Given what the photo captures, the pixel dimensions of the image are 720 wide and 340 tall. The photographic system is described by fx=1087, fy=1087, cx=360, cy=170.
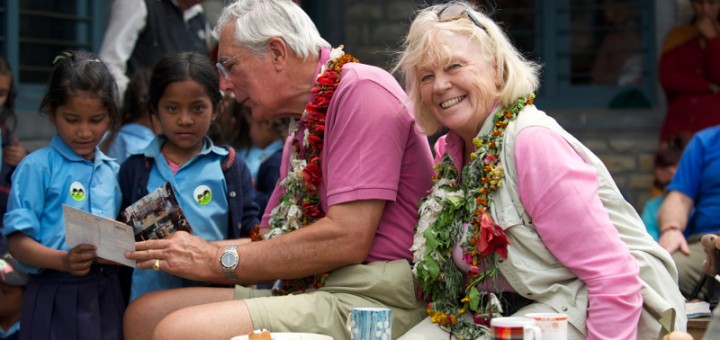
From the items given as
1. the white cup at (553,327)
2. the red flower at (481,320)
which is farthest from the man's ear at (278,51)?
the white cup at (553,327)

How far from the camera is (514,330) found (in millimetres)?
2576

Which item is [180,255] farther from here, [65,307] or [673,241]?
[673,241]

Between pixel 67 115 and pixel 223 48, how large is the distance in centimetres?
78

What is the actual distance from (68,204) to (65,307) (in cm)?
39

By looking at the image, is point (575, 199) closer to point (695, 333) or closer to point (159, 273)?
point (695, 333)

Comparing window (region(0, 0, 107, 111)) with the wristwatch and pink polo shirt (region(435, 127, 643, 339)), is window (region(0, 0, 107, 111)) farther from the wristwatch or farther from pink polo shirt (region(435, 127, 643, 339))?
pink polo shirt (region(435, 127, 643, 339))

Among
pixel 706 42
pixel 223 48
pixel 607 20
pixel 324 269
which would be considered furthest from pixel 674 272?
pixel 607 20

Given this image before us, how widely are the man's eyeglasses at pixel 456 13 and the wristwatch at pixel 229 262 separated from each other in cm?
101

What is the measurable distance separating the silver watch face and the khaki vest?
883mm

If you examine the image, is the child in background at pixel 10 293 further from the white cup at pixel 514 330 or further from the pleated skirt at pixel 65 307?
the white cup at pixel 514 330

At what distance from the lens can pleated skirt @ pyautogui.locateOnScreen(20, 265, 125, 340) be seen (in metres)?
4.11

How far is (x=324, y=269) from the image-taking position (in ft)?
11.5

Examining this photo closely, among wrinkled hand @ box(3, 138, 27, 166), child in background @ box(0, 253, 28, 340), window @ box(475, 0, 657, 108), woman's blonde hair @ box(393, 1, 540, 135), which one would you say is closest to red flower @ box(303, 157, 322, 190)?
woman's blonde hair @ box(393, 1, 540, 135)

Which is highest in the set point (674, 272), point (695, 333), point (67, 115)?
point (67, 115)
